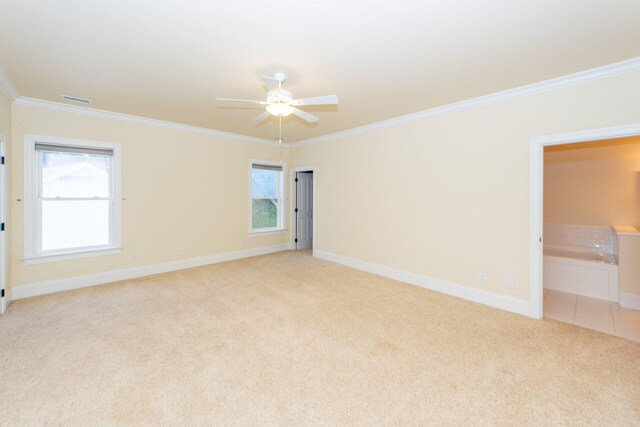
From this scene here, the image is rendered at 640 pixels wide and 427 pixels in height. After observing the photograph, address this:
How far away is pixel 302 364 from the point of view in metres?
2.34

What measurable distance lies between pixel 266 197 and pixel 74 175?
131 inches

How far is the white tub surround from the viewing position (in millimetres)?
3463

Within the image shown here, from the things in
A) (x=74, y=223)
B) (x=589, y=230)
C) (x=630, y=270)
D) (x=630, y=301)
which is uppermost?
(x=74, y=223)

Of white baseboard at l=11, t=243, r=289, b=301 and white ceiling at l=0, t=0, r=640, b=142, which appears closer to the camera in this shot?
white ceiling at l=0, t=0, r=640, b=142

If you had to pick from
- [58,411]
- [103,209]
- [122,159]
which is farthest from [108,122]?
[58,411]

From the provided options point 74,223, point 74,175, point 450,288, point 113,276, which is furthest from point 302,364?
point 74,175

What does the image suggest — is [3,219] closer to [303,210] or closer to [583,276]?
[303,210]

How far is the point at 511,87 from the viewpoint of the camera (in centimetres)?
325

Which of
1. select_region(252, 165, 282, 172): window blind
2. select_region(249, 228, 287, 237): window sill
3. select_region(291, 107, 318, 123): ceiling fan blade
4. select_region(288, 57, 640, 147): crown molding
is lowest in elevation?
select_region(249, 228, 287, 237): window sill

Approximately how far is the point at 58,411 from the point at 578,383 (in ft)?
11.7

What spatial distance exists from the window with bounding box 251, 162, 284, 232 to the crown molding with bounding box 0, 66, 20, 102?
3.54 meters

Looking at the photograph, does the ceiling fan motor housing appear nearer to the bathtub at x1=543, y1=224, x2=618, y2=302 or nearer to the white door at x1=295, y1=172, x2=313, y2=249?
the white door at x1=295, y1=172, x2=313, y2=249

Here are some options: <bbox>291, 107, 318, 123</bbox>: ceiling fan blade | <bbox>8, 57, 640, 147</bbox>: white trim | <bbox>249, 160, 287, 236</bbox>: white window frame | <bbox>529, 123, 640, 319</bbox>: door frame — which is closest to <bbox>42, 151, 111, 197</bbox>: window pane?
<bbox>8, 57, 640, 147</bbox>: white trim

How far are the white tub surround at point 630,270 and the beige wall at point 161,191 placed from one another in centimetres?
584
